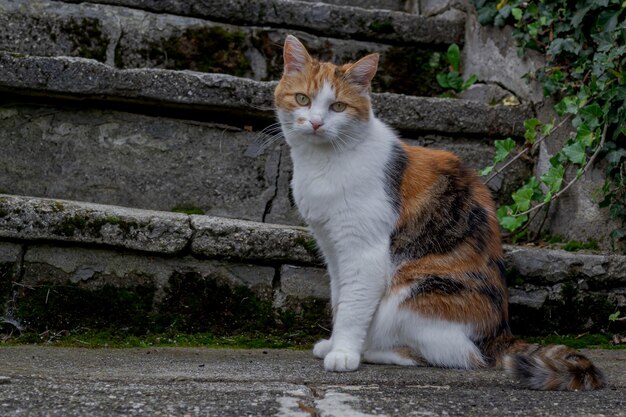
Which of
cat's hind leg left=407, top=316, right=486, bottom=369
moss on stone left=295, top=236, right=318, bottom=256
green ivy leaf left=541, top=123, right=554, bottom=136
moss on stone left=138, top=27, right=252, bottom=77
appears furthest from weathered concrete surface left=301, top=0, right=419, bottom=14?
cat's hind leg left=407, top=316, right=486, bottom=369

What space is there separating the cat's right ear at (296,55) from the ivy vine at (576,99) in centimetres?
99

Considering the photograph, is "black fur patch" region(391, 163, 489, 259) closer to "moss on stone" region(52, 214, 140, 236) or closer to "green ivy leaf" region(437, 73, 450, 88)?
"moss on stone" region(52, 214, 140, 236)

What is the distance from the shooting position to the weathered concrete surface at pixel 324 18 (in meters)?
3.63

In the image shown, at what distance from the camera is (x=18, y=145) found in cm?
307

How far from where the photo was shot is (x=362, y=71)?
270cm

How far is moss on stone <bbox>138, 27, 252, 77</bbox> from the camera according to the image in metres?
3.59

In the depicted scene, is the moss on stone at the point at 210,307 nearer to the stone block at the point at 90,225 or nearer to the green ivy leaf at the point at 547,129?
the stone block at the point at 90,225

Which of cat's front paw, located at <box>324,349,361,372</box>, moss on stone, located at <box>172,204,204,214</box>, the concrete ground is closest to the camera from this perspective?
Result: the concrete ground

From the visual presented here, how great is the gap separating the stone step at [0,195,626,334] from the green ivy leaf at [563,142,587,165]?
382 millimetres

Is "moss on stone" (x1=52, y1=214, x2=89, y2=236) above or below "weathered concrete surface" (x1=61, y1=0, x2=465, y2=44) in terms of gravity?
below

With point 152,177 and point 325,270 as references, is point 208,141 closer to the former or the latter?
point 152,177

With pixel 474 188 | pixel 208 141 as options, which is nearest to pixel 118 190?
pixel 208 141

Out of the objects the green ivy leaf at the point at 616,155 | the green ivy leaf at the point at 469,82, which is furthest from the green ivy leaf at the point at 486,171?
the green ivy leaf at the point at 469,82

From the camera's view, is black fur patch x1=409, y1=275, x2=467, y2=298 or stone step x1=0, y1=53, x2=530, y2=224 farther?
stone step x1=0, y1=53, x2=530, y2=224
